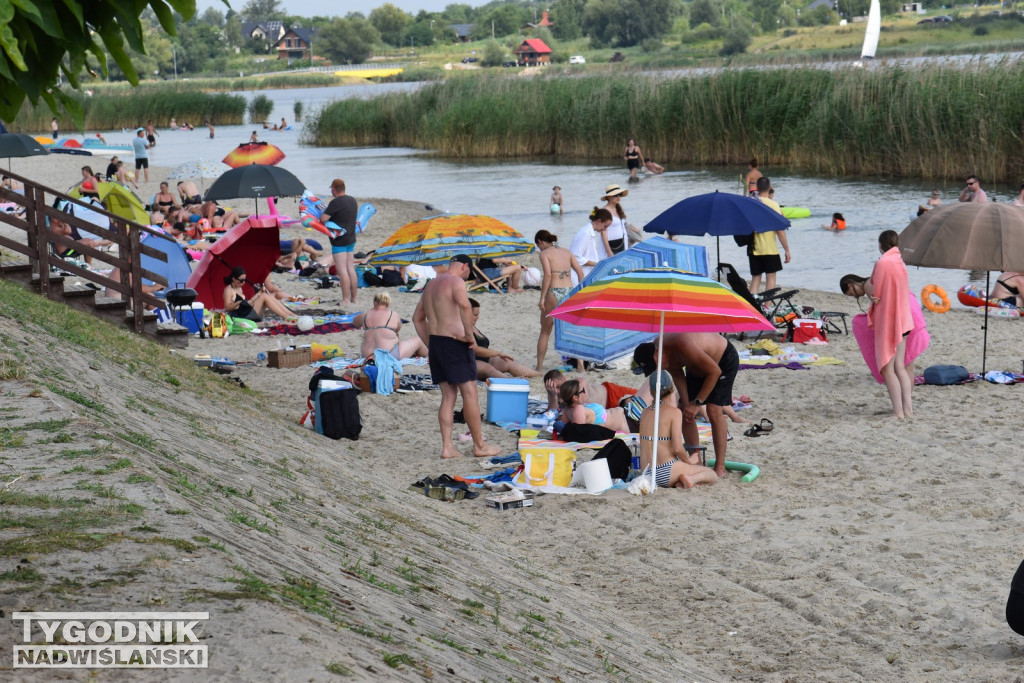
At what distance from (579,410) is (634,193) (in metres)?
21.4

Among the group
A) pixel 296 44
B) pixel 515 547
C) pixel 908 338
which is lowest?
pixel 515 547

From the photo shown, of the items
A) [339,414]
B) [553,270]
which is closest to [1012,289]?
[553,270]

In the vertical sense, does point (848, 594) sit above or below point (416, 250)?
below

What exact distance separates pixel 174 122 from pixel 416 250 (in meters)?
48.2

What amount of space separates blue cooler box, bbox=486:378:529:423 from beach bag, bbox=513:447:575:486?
1.93m

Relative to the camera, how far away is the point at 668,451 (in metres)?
8.31

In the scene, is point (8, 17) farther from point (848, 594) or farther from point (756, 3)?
point (756, 3)

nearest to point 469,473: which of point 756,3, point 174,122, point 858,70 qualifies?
point 858,70

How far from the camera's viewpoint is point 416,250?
1348 centimetres

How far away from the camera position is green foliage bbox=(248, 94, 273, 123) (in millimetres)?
64325

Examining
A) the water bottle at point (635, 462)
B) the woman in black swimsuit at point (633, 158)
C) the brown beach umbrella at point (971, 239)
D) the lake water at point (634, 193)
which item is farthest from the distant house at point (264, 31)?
the water bottle at point (635, 462)

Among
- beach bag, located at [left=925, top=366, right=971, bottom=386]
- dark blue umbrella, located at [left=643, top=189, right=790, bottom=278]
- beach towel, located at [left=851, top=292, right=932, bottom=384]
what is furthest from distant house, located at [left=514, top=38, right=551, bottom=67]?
beach towel, located at [left=851, top=292, right=932, bottom=384]

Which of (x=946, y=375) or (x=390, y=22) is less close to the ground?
(x=390, y=22)

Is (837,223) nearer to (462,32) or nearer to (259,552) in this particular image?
(259,552)
